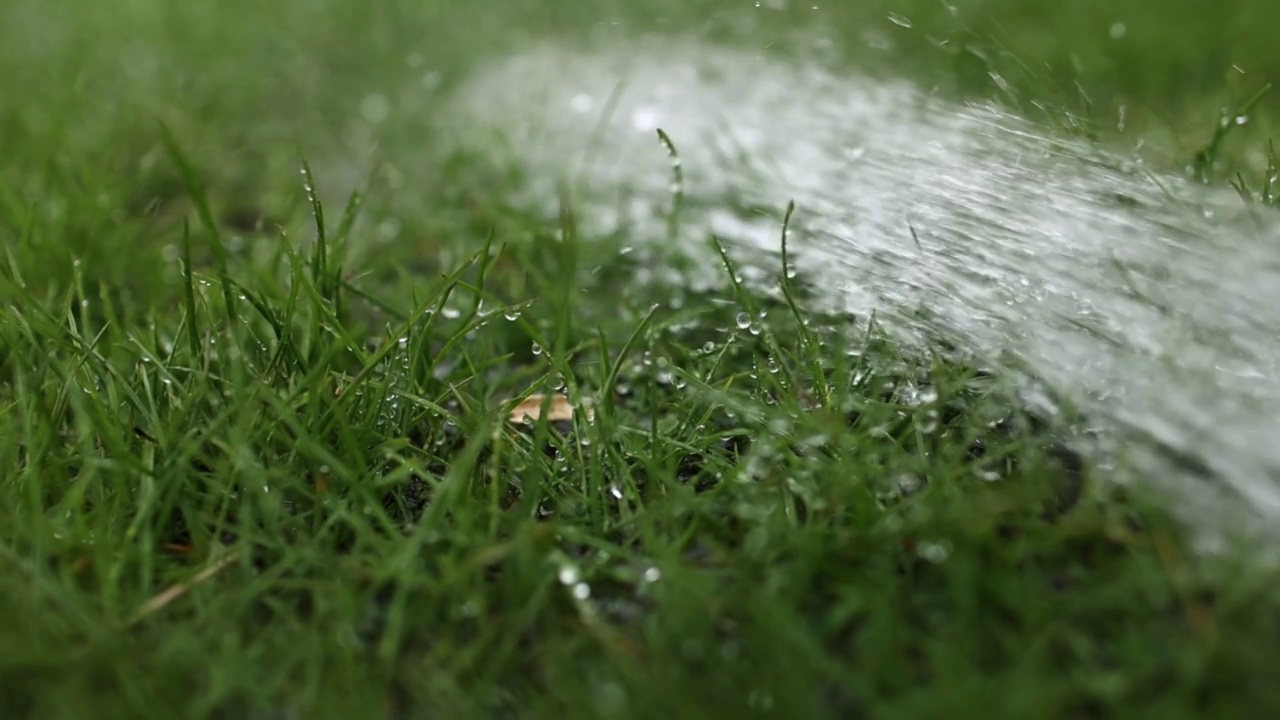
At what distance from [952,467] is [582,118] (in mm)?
1854

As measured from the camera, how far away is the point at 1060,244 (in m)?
1.50

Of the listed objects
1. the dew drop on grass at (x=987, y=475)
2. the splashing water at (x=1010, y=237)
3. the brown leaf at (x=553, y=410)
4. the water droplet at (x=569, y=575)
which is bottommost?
the brown leaf at (x=553, y=410)

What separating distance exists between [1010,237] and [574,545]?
2.69 feet

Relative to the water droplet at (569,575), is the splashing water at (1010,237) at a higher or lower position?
higher

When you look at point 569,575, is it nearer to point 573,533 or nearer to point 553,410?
point 573,533

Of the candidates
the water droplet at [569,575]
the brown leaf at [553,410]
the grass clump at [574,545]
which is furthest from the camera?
the brown leaf at [553,410]

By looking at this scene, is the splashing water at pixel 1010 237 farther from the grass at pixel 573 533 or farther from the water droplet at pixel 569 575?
the water droplet at pixel 569 575

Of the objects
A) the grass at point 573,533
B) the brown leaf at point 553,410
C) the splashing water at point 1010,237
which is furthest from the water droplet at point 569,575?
the splashing water at point 1010,237

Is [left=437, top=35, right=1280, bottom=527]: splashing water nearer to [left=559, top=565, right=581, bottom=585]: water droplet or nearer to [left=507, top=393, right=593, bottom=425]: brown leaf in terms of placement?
[left=507, top=393, right=593, bottom=425]: brown leaf

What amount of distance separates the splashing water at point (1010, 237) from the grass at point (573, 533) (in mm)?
86

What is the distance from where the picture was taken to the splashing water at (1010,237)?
1.20 metres

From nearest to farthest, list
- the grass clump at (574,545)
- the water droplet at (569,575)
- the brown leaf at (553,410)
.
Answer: the grass clump at (574,545), the water droplet at (569,575), the brown leaf at (553,410)

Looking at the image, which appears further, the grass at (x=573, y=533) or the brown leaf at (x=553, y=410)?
the brown leaf at (x=553, y=410)

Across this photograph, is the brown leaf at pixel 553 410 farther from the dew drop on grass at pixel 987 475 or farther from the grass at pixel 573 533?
the dew drop on grass at pixel 987 475
